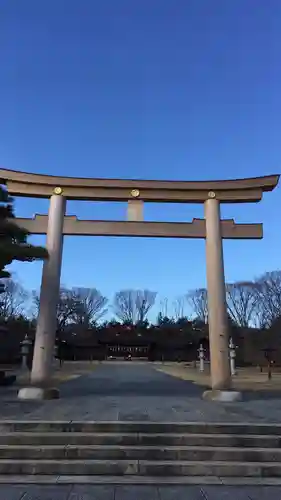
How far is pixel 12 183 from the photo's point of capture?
9148 millimetres

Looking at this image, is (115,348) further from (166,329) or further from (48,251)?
(48,251)

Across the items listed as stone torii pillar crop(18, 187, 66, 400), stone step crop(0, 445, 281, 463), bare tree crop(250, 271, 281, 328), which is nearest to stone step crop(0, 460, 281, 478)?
stone step crop(0, 445, 281, 463)

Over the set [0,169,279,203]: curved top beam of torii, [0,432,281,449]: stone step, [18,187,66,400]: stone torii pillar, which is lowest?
[0,432,281,449]: stone step

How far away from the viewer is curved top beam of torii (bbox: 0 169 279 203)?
9.14 m

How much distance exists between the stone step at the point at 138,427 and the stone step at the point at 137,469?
76cm

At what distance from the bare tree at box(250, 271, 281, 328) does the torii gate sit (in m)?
35.4

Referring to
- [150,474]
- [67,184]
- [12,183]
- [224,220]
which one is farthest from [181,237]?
[150,474]

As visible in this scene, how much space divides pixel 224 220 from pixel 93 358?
39342mm

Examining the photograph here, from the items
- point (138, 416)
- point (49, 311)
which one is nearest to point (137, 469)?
point (138, 416)

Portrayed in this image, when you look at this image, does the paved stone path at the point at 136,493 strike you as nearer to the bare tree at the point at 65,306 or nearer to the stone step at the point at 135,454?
the stone step at the point at 135,454

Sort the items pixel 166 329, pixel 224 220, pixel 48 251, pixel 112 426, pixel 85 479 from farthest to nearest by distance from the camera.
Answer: pixel 166 329, pixel 224 220, pixel 48 251, pixel 112 426, pixel 85 479

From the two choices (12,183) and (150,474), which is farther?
(12,183)

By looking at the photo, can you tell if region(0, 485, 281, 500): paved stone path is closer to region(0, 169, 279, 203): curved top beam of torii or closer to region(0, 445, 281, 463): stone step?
region(0, 445, 281, 463): stone step

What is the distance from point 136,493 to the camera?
3.70 m
